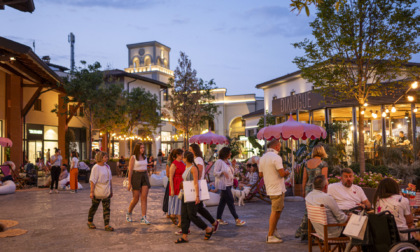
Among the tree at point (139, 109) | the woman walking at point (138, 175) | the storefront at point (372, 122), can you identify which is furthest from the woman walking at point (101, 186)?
the tree at point (139, 109)

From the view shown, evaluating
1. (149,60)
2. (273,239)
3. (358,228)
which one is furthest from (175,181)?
(149,60)

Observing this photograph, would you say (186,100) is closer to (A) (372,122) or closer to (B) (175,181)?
(A) (372,122)

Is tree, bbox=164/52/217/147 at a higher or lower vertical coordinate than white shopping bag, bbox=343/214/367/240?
higher

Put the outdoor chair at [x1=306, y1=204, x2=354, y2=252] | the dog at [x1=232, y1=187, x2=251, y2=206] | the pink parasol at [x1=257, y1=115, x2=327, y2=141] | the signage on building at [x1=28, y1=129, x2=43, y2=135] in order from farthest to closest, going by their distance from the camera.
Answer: the signage on building at [x1=28, y1=129, x2=43, y2=135]
the pink parasol at [x1=257, y1=115, x2=327, y2=141]
the dog at [x1=232, y1=187, x2=251, y2=206]
the outdoor chair at [x1=306, y1=204, x2=354, y2=252]

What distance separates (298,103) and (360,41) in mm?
10067

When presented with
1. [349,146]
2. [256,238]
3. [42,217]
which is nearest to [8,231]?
[42,217]

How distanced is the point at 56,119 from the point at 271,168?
87.0ft

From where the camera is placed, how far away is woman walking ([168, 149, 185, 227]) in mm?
8796

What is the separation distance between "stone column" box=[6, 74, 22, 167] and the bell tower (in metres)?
39.4

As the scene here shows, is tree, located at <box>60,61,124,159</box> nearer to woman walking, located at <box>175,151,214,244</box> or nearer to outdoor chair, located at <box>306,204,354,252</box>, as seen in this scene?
woman walking, located at <box>175,151,214,244</box>

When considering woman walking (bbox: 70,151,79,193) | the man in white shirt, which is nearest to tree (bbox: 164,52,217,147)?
woman walking (bbox: 70,151,79,193)

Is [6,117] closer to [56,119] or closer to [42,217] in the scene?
[56,119]

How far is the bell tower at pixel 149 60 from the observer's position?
211 feet

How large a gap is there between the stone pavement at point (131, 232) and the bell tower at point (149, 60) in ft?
171
